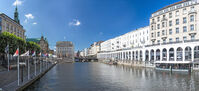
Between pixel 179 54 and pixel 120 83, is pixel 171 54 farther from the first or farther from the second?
pixel 120 83

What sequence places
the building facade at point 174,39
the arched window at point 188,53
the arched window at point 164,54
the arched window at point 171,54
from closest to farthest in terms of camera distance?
1. the building facade at point 174,39
2. the arched window at point 188,53
3. the arched window at point 171,54
4. the arched window at point 164,54

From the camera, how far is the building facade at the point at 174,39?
205 ft

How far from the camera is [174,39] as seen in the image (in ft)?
240

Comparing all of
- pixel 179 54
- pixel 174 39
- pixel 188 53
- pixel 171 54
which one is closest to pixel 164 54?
pixel 171 54

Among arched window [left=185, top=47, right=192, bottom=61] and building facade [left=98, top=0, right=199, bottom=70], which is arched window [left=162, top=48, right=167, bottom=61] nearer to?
building facade [left=98, top=0, right=199, bottom=70]

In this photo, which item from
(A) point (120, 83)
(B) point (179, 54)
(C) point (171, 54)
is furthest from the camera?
(C) point (171, 54)

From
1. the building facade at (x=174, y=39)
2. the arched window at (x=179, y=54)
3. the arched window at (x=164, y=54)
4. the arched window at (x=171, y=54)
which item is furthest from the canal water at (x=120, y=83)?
the arched window at (x=164, y=54)

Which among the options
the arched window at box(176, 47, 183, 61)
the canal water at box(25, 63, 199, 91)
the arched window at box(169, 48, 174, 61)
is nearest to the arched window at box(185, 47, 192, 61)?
the arched window at box(176, 47, 183, 61)

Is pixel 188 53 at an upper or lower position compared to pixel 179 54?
upper

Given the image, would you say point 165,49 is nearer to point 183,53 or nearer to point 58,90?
point 183,53

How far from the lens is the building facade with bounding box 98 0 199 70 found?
205 feet

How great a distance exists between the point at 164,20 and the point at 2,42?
75583mm

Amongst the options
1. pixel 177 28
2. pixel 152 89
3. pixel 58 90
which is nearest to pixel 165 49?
pixel 177 28

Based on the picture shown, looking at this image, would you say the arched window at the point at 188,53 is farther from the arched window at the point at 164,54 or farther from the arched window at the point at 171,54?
the arched window at the point at 164,54
